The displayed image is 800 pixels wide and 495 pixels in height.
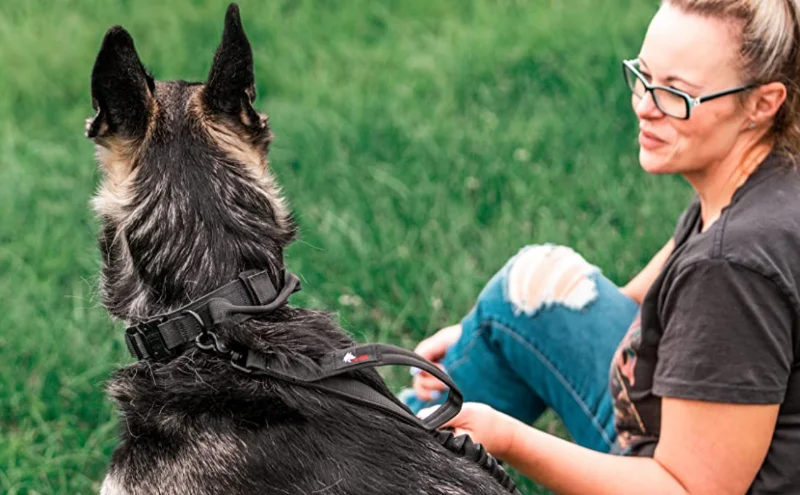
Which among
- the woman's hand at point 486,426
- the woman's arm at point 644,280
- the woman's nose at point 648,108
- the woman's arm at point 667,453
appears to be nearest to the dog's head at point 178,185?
the woman's hand at point 486,426

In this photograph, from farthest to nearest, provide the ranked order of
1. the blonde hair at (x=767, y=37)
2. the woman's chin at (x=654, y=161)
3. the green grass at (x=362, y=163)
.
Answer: the green grass at (x=362, y=163) → the woman's chin at (x=654, y=161) → the blonde hair at (x=767, y=37)

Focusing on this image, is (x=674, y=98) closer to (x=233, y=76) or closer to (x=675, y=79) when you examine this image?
(x=675, y=79)

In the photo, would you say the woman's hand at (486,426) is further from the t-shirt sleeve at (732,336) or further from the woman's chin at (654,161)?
the woman's chin at (654,161)

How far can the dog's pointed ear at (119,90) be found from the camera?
231 centimetres

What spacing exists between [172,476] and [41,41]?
532cm

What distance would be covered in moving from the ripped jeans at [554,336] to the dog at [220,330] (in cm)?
98

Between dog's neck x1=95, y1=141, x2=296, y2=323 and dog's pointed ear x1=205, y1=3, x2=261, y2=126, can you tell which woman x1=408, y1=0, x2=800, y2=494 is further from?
dog's pointed ear x1=205, y1=3, x2=261, y2=126

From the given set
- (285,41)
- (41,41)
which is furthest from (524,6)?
(41,41)

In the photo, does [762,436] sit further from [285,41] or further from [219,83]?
[285,41]

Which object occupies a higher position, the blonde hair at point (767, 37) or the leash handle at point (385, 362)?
the blonde hair at point (767, 37)

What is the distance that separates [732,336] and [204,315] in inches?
49.5

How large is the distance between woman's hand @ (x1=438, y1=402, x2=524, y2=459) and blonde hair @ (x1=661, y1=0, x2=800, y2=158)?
103 cm

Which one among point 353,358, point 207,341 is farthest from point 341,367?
point 207,341

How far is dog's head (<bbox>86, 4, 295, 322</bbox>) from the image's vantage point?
239cm
